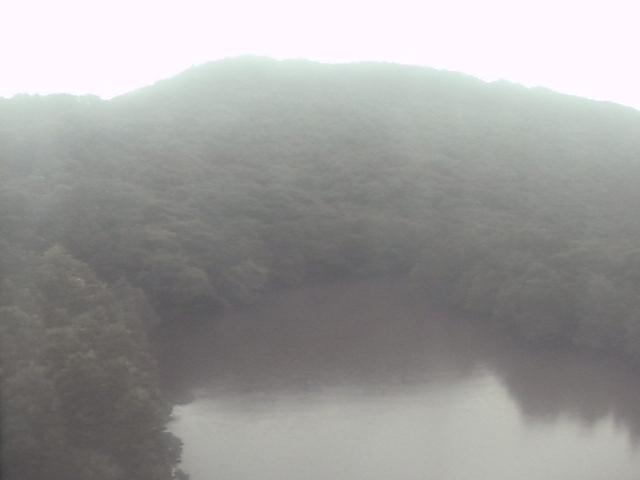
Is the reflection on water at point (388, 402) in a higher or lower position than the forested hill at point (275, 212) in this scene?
lower

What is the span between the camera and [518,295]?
23.6m

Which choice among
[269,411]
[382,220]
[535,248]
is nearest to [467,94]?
[382,220]

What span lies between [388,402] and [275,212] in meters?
13.8

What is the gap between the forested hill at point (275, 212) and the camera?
41.2ft

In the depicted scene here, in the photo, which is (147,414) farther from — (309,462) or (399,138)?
(399,138)

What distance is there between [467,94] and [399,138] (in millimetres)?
4840

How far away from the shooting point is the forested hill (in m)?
12.6

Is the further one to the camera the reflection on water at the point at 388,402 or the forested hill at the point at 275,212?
the reflection on water at the point at 388,402

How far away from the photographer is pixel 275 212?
31.2 metres

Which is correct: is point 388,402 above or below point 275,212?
below

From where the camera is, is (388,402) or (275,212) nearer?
(388,402)

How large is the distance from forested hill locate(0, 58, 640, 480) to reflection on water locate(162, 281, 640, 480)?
1303 millimetres

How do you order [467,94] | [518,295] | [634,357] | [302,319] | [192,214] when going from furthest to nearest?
[467,94] < [192,214] < [302,319] < [518,295] < [634,357]

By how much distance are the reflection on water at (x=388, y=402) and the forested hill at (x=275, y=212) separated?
130cm
